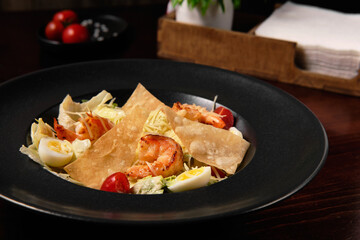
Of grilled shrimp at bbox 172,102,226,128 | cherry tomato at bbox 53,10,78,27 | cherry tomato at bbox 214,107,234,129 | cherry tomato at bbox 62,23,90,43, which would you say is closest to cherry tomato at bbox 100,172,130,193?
grilled shrimp at bbox 172,102,226,128

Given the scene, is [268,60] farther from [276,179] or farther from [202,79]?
[276,179]

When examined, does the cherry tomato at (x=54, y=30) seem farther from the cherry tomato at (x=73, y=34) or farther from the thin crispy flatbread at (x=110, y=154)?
the thin crispy flatbread at (x=110, y=154)

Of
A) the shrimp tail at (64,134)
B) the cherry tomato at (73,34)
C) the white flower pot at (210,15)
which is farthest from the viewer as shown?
the cherry tomato at (73,34)

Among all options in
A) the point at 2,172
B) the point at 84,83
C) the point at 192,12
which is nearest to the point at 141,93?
the point at 84,83

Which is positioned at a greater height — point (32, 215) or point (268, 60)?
point (268, 60)

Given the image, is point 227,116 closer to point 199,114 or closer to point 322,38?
point 199,114

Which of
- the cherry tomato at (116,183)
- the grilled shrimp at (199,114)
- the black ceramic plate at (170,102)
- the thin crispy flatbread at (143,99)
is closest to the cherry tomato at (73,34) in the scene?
the black ceramic plate at (170,102)

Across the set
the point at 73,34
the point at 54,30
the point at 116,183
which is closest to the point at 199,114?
the point at 116,183
